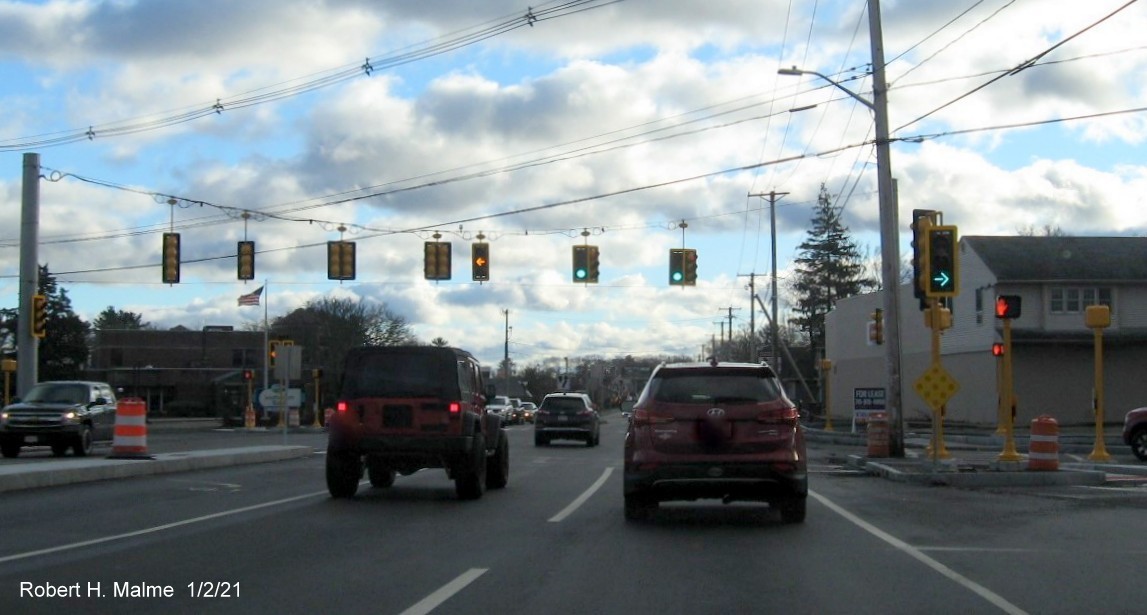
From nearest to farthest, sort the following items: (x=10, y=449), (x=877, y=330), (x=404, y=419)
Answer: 1. (x=404, y=419)
2. (x=10, y=449)
3. (x=877, y=330)

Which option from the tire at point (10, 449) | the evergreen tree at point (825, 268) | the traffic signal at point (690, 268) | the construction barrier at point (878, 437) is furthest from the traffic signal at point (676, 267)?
the evergreen tree at point (825, 268)

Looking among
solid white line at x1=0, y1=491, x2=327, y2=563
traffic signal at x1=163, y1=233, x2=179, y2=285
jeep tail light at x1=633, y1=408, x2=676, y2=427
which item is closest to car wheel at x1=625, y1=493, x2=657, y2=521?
jeep tail light at x1=633, y1=408, x2=676, y2=427

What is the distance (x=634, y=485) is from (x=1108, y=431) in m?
36.3

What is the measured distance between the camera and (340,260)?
1261 inches

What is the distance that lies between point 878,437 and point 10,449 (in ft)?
62.3

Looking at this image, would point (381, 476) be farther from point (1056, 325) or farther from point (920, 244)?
point (1056, 325)

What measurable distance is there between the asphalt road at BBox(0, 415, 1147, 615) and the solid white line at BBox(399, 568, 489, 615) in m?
0.03

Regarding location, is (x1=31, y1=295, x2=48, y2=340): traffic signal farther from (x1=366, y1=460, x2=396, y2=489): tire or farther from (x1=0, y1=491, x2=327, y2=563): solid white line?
(x1=0, y1=491, x2=327, y2=563): solid white line

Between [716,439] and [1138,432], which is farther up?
[716,439]

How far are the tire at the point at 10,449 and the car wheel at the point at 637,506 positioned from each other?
17.3 meters

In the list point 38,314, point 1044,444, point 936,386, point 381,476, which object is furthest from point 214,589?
point 38,314

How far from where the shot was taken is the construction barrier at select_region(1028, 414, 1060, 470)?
20.1 m

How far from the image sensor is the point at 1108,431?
4397 cm

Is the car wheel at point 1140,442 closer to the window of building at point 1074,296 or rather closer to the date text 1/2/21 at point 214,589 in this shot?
the date text 1/2/21 at point 214,589
